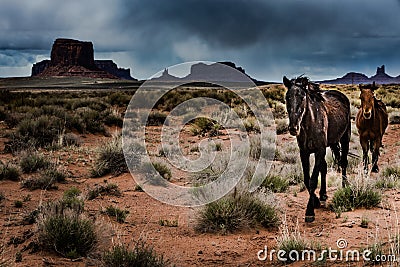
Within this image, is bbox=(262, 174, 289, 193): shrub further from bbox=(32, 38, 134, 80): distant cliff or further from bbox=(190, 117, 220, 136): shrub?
bbox=(32, 38, 134, 80): distant cliff

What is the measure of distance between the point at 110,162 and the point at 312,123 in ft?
19.7

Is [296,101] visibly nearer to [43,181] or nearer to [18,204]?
[18,204]

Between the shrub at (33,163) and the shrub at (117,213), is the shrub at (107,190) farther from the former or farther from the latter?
the shrub at (33,163)

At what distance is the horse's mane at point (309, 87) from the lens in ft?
23.9

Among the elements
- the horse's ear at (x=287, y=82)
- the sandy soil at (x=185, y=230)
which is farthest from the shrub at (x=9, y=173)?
the horse's ear at (x=287, y=82)

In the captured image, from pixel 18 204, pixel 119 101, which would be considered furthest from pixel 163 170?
pixel 119 101

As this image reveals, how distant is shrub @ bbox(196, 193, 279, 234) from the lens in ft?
23.1

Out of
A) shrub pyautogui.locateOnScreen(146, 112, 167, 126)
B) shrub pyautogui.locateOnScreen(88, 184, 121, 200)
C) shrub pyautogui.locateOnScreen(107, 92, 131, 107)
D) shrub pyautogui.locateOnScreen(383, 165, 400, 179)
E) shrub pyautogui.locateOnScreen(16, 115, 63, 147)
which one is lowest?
shrub pyautogui.locateOnScreen(88, 184, 121, 200)

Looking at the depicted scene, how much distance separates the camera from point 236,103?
33.3 meters

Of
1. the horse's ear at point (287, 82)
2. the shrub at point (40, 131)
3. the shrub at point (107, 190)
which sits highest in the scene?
the horse's ear at point (287, 82)

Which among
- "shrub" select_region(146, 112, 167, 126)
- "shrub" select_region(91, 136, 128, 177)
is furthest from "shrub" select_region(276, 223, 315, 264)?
"shrub" select_region(146, 112, 167, 126)

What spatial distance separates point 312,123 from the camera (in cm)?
763

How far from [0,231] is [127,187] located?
3733 millimetres

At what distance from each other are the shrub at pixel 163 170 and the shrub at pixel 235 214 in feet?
12.0
